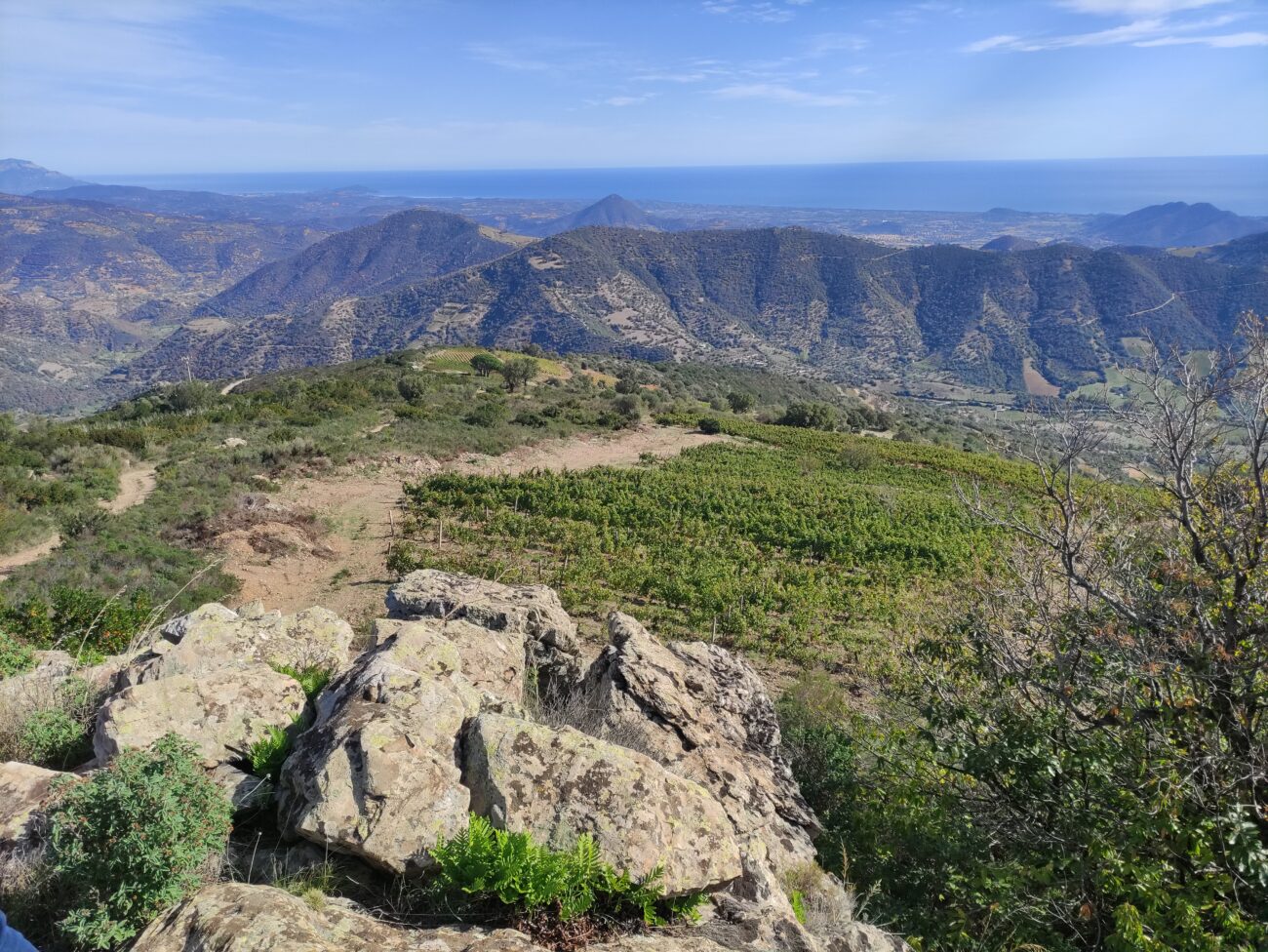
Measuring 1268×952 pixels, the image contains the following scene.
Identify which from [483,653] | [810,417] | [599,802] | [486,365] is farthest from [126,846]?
[486,365]

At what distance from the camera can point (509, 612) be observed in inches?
301

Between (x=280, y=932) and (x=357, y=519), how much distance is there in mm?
16239

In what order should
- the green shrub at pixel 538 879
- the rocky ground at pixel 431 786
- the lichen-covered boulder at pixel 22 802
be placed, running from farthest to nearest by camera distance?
the lichen-covered boulder at pixel 22 802 → the green shrub at pixel 538 879 → the rocky ground at pixel 431 786

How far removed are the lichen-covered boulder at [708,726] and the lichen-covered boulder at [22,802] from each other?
143 inches

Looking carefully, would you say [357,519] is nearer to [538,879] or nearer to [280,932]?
[538,879]

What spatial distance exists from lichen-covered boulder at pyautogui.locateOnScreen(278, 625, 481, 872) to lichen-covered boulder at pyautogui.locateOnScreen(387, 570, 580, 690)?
9.06 feet

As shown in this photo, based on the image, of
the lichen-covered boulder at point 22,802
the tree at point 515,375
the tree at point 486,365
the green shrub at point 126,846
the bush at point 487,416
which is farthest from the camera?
the tree at point 486,365

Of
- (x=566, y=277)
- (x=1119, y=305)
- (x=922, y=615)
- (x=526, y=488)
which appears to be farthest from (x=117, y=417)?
(x=1119, y=305)

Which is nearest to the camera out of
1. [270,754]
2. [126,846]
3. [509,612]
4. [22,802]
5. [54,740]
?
[126,846]

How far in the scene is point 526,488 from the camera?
68.4ft

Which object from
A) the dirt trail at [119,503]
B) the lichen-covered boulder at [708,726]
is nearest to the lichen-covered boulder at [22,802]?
the lichen-covered boulder at [708,726]

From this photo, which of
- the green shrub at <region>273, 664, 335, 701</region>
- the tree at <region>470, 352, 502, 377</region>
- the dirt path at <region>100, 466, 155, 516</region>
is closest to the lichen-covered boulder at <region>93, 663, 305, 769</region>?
the green shrub at <region>273, 664, 335, 701</region>

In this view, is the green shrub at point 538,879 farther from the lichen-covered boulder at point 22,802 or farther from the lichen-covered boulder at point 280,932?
the lichen-covered boulder at point 22,802

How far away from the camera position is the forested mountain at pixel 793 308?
14625 cm
